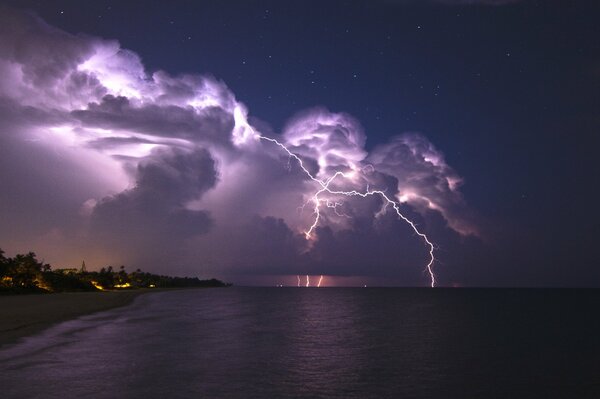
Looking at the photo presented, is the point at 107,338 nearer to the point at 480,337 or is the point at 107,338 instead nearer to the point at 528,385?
the point at 528,385

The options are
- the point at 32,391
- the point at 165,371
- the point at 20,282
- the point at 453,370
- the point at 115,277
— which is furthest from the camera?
the point at 115,277

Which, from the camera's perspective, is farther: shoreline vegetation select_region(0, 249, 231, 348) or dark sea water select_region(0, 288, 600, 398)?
shoreline vegetation select_region(0, 249, 231, 348)

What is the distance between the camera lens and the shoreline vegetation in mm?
33438

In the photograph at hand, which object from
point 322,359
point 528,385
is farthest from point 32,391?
point 528,385

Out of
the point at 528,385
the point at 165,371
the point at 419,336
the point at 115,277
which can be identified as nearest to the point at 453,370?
the point at 528,385

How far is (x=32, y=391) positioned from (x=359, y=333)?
25.3m

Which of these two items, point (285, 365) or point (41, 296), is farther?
point (41, 296)

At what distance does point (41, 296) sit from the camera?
2783 inches

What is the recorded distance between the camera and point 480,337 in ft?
120

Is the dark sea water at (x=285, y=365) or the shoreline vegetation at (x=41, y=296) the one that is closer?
the dark sea water at (x=285, y=365)

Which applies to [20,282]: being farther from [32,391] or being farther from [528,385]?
[528,385]

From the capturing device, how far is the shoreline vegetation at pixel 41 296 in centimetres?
3344

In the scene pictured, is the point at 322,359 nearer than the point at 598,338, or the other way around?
the point at 322,359

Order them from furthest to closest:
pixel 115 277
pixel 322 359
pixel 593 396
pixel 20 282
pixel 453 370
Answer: pixel 115 277 < pixel 20 282 < pixel 322 359 < pixel 453 370 < pixel 593 396
